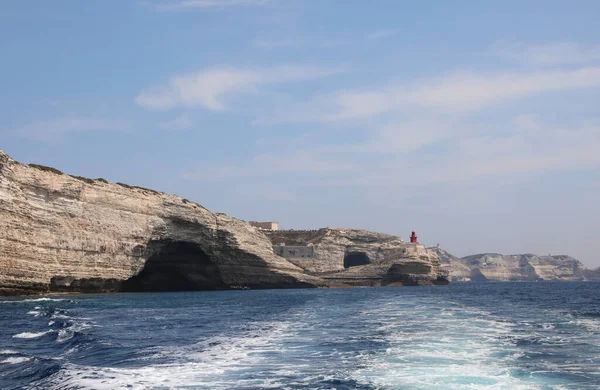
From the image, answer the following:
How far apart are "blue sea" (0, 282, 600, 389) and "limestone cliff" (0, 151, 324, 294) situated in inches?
614

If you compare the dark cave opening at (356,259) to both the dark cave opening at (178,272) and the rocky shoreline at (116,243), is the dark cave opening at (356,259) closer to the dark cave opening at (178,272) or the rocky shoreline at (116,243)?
the rocky shoreline at (116,243)

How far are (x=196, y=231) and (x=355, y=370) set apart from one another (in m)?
Answer: 53.6

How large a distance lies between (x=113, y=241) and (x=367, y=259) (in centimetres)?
5817

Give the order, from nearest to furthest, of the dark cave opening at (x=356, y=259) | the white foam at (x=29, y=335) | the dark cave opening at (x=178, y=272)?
the white foam at (x=29, y=335) → the dark cave opening at (x=178, y=272) → the dark cave opening at (x=356, y=259)

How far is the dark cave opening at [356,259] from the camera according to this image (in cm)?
10759

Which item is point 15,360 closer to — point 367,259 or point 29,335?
point 29,335

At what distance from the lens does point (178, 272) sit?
7700cm

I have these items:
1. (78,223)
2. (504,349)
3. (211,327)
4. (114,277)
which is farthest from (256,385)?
(114,277)

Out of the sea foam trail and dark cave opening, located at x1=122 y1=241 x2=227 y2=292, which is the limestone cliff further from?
the sea foam trail

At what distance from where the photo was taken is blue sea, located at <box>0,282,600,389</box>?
15680 mm

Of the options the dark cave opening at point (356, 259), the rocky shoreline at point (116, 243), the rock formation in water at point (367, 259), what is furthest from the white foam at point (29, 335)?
the dark cave opening at point (356, 259)

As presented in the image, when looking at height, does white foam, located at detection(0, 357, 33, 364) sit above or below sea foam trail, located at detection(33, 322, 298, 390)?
above

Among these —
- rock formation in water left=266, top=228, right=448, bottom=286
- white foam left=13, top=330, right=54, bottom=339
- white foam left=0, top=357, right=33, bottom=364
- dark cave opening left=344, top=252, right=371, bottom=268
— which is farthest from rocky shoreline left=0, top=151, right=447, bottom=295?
white foam left=0, top=357, right=33, bottom=364

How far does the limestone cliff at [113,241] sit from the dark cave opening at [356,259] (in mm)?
22118
